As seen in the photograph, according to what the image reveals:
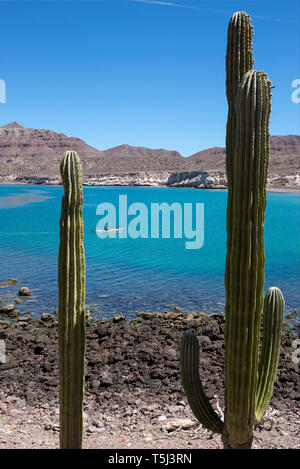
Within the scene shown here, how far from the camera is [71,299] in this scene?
481 centimetres

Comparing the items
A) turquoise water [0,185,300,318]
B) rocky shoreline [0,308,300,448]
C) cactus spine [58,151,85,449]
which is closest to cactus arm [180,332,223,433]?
cactus spine [58,151,85,449]

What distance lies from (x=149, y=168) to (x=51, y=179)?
3706 cm

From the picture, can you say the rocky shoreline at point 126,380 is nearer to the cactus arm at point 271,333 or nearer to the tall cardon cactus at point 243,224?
the cactus arm at point 271,333

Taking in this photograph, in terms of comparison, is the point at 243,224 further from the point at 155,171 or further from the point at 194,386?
the point at 155,171

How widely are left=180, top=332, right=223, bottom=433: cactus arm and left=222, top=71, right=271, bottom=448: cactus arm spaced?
627mm

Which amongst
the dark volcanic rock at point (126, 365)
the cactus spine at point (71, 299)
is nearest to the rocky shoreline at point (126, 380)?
the dark volcanic rock at point (126, 365)

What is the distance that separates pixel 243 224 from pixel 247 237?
4.8 inches

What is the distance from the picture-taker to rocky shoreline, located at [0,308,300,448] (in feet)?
26.4

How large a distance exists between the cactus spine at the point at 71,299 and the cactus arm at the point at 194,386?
1.15m

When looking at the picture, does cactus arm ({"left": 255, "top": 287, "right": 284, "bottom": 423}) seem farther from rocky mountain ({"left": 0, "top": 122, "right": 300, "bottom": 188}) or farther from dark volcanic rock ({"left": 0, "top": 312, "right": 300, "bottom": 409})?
rocky mountain ({"left": 0, "top": 122, "right": 300, "bottom": 188})

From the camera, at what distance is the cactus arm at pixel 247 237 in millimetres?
4238

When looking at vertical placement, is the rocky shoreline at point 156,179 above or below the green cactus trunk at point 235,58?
above

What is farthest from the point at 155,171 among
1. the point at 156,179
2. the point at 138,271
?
the point at 138,271
